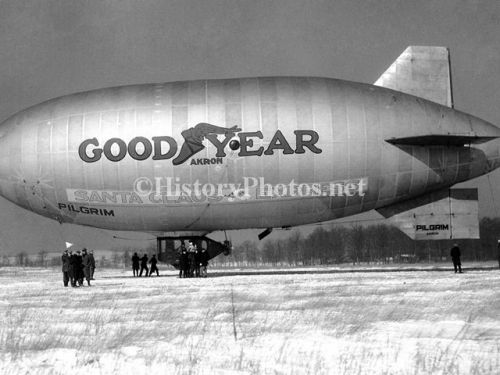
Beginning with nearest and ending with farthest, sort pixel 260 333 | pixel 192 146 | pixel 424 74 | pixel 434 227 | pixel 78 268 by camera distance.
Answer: pixel 260 333 < pixel 78 268 < pixel 192 146 < pixel 434 227 < pixel 424 74

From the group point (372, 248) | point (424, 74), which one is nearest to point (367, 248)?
point (372, 248)

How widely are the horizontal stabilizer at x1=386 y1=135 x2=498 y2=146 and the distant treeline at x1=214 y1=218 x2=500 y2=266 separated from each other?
5421cm

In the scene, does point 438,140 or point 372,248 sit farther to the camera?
point 372,248

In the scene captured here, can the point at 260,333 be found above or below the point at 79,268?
below

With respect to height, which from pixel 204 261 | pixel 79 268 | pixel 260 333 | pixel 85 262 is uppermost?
pixel 85 262

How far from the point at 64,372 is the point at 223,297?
10.5 metres

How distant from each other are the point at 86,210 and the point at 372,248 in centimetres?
8859

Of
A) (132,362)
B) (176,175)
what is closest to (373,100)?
(176,175)

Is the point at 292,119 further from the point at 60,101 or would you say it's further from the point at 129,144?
the point at 60,101

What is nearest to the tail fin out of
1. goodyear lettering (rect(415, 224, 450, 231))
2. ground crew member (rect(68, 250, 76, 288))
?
goodyear lettering (rect(415, 224, 450, 231))

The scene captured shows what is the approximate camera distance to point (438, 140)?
29.8m

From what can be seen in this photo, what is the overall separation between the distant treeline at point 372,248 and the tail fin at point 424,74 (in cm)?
5312

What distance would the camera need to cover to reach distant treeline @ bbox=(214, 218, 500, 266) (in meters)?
89.9

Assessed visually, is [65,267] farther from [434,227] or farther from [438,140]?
[438,140]
